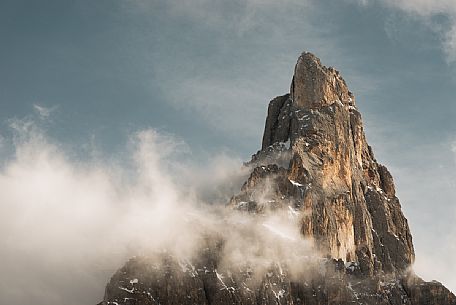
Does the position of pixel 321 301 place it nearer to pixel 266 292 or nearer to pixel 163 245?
pixel 266 292

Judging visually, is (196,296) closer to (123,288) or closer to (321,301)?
(123,288)

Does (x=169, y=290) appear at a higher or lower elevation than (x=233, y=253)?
lower

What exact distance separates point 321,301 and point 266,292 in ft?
55.9

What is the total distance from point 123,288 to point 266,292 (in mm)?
37353

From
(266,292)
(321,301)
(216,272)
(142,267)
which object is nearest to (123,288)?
(142,267)

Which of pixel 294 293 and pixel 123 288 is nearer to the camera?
pixel 123 288

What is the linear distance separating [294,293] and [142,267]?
41982mm

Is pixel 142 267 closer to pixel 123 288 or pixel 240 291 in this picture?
pixel 123 288

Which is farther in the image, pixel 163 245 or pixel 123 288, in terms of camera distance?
pixel 163 245

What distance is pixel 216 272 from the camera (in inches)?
7628

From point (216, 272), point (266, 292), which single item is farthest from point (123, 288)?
point (266, 292)

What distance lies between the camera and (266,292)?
192 m

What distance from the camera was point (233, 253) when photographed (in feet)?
652

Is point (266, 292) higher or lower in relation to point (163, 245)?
lower
